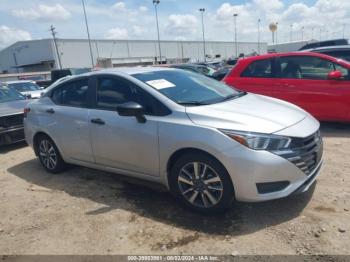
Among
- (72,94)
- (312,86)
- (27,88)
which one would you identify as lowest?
(27,88)

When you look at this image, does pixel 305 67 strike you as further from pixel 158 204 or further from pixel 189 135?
pixel 158 204

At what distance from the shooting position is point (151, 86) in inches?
166

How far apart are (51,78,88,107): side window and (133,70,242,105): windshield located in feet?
3.17

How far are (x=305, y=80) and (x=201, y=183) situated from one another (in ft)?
14.4

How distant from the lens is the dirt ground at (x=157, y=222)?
3.25 metres

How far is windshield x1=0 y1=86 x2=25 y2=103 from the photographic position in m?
8.82

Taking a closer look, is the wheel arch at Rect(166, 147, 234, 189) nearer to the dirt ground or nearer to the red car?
the dirt ground

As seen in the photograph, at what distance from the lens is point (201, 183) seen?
371cm

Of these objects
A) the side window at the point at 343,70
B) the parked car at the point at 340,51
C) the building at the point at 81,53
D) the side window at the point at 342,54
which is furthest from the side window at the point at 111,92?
the building at the point at 81,53

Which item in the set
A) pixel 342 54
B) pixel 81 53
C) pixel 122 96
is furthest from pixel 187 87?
pixel 81 53

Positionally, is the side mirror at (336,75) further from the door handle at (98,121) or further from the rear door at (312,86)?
the door handle at (98,121)

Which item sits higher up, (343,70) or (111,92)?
(111,92)

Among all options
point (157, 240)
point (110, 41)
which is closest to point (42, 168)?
point (157, 240)

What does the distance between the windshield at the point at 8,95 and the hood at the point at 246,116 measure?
6667 mm
